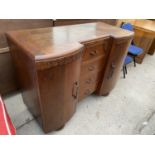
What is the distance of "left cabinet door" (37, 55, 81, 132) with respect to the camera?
832mm

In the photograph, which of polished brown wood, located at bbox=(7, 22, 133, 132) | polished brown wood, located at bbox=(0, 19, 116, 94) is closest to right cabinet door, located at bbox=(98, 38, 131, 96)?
polished brown wood, located at bbox=(7, 22, 133, 132)

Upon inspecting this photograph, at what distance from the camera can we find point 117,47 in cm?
125

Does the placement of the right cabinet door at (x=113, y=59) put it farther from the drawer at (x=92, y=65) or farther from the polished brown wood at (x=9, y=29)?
the polished brown wood at (x=9, y=29)

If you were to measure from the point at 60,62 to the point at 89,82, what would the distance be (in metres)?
0.66

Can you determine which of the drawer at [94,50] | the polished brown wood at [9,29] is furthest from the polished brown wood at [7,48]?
the drawer at [94,50]

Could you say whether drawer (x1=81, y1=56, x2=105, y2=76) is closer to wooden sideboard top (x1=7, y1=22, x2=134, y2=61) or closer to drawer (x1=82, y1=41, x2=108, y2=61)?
drawer (x1=82, y1=41, x2=108, y2=61)

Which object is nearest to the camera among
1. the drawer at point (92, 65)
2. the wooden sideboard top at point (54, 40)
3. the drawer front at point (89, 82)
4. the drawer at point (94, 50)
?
the wooden sideboard top at point (54, 40)

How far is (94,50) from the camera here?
115 cm

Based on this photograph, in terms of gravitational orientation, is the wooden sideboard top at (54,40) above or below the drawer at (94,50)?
above

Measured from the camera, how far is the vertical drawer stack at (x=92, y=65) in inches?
44.1

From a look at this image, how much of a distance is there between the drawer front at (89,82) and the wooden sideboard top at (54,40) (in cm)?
41

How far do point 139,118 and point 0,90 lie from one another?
170cm
